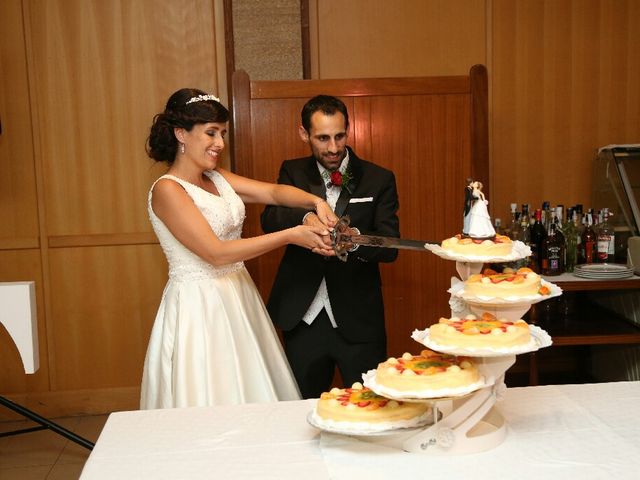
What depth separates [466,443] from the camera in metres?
1.92

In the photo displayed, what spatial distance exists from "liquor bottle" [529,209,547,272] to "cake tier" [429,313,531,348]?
99.7 inches

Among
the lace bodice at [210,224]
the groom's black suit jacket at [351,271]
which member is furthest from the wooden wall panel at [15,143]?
the groom's black suit jacket at [351,271]

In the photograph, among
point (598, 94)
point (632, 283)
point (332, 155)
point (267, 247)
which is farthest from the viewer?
point (598, 94)

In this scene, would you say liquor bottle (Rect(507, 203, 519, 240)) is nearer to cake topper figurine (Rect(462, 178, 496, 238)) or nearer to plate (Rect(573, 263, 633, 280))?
plate (Rect(573, 263, 633, 280))

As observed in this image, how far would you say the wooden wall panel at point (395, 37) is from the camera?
15.3 ft

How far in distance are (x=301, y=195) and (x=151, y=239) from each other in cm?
182

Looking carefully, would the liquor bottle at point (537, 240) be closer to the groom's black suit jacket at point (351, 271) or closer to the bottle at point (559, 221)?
the bottle at point (559, 221)

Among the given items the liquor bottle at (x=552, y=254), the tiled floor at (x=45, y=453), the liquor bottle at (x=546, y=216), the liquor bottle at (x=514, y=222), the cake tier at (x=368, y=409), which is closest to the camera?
the cake tier at (x=368, y=409)

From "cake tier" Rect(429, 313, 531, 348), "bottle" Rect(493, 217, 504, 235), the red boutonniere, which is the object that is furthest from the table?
"bottle" Rect(493, 217, 504, 235)

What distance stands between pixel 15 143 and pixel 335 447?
11.1 feet

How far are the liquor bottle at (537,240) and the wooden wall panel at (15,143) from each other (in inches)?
114

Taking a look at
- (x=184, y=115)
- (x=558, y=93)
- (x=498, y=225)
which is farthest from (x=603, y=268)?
(x=184, y=115)

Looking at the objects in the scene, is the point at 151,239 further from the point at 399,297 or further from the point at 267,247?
A: the point at 267,247

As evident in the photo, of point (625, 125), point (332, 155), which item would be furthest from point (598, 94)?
point (332, 155)
